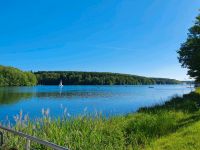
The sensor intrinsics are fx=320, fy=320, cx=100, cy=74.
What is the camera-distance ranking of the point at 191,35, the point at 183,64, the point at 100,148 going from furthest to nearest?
the point at 183,64
the point at 191,35
the point at 100,148

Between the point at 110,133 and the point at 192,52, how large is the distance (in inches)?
1164

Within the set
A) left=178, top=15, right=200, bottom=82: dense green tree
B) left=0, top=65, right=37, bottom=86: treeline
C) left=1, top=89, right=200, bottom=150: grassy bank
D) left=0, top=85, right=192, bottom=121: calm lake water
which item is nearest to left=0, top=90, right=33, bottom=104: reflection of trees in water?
left=0, top=85, right=192, bottom=121: calm lake water

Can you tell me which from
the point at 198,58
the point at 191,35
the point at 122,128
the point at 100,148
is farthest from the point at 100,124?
the point at 191,35

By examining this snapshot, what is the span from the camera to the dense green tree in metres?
37.4

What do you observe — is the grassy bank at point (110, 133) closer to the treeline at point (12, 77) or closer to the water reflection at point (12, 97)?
the water reflection at point (12, 97)

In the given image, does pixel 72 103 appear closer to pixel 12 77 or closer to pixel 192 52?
pixel 192 52

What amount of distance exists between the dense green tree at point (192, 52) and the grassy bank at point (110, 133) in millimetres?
22207

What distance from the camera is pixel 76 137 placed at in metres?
11.5

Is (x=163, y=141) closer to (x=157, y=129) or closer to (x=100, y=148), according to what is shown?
(x=157, y=129)

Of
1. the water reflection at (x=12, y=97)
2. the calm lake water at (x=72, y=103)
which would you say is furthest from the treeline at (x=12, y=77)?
the calm lake water at (x=72, y=103)

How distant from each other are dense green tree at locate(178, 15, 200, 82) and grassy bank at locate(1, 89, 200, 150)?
22207mm

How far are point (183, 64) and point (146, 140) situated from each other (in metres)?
33.3

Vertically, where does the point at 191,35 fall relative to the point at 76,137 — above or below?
above

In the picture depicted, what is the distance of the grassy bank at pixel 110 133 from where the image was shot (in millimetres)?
11109
